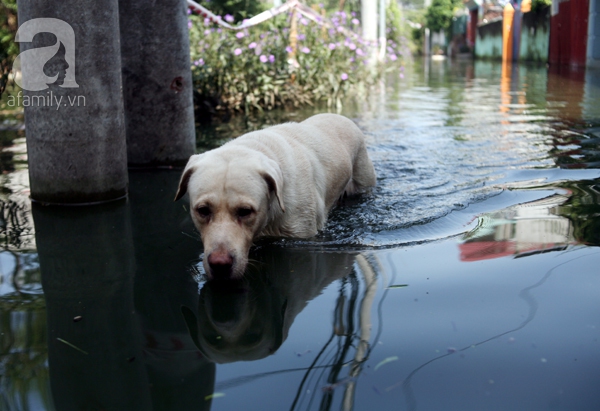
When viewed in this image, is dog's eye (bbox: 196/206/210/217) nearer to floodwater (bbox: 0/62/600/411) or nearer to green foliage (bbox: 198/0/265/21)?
floodwater (bbox: 0/62/600/411)

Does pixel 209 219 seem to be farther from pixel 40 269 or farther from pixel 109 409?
pixel 109 409

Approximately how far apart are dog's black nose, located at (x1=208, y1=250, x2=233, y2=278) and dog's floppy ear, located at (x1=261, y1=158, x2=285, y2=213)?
0.52 m

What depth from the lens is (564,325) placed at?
9.32 feet

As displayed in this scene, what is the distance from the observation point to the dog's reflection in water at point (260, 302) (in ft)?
9.34

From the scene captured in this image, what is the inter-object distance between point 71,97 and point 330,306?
2.93 meters

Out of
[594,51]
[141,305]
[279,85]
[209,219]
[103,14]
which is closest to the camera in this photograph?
[141,305]

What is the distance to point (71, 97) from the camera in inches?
195

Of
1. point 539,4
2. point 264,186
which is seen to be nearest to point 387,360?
point 264,186

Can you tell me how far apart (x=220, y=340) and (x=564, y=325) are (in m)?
1.55

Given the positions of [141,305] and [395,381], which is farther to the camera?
[141,305]

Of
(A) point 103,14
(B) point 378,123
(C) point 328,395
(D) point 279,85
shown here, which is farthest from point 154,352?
(D) point 279,85

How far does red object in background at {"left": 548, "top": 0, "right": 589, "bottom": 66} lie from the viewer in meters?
20.5

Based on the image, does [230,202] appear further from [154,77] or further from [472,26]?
[472,26]

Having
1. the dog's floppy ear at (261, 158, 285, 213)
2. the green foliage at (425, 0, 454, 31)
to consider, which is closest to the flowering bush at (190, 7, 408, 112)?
the dog's floppy ear at (261, 158, 285, 213)
